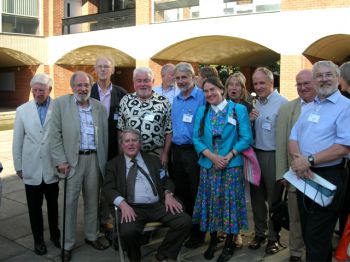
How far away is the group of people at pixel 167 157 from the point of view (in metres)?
3.64

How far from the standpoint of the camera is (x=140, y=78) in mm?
3990

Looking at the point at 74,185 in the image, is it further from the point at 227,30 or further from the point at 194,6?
the point at 194,6

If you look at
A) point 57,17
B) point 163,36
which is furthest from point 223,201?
point 57,17

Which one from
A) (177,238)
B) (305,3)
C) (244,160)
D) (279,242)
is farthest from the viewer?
(305,3)

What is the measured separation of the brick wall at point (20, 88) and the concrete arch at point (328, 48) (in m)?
13.6

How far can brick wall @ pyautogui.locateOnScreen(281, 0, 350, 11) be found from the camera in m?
10.9

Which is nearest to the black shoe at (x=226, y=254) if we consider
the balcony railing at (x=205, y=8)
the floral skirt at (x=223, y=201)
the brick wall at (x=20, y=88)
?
the floral skirt at (x=223, y=201)

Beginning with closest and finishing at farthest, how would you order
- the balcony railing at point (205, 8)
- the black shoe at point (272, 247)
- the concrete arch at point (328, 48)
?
1. the black shoe at point (272, 247)
2. the concrete arch at point (328, 48)
3. the balcony railing at point (205, 8)

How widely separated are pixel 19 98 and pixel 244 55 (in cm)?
1226

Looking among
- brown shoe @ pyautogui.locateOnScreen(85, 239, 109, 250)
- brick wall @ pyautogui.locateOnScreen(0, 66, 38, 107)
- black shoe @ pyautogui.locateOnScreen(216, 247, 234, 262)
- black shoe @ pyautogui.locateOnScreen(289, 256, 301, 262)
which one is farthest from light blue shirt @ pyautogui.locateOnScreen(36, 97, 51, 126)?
brick wall @ pyautogui.locateOnScreen(0, 66, 38, 107)

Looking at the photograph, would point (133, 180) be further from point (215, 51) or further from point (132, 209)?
point (215, 51)

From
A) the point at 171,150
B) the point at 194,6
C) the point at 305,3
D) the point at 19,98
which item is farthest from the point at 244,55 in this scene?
the point at 171,150

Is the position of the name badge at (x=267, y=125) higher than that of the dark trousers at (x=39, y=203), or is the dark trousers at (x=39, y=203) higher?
the name badge at (x=267, y=125)

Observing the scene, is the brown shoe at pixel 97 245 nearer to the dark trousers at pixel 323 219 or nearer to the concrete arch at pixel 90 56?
the dark trousers at pixel 323 219
